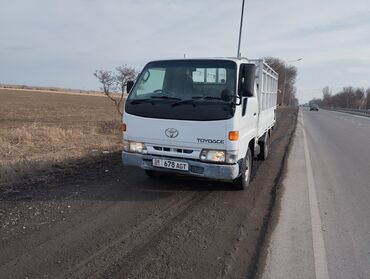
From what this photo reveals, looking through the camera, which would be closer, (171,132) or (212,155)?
(212,155)

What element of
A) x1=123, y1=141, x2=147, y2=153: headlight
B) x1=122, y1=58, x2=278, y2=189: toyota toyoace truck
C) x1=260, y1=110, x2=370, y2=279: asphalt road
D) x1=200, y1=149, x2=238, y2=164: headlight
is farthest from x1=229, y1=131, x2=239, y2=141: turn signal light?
x1=123, y1=141, x2=147, y2=153: headlight

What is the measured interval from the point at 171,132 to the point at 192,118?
1.37 feet

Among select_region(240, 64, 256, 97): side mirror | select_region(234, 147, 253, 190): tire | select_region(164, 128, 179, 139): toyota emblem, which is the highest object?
select_region(240, 64, 256, 97): side mirror

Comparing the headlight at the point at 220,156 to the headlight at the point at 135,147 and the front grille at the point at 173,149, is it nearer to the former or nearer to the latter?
the front grille at the point at 173,149

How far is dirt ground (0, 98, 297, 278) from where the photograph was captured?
3713 mm

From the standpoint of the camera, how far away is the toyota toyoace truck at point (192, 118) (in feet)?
18.8

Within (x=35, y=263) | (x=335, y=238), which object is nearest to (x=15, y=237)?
(x=35, y=263)

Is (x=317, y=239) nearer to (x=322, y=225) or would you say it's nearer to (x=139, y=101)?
(x=322, y=225)

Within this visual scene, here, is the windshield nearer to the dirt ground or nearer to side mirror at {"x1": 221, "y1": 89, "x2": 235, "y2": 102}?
side mirror at {"x1": 221, "y1": 89, "x2": 235, "y2": 102}

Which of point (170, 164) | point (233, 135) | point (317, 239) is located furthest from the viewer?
point (170, 164)

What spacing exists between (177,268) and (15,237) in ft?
6.59

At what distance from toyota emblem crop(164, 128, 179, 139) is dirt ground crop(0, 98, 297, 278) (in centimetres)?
105

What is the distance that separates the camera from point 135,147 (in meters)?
6.28

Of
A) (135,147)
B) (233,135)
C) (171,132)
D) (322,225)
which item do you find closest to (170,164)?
(171,132)
